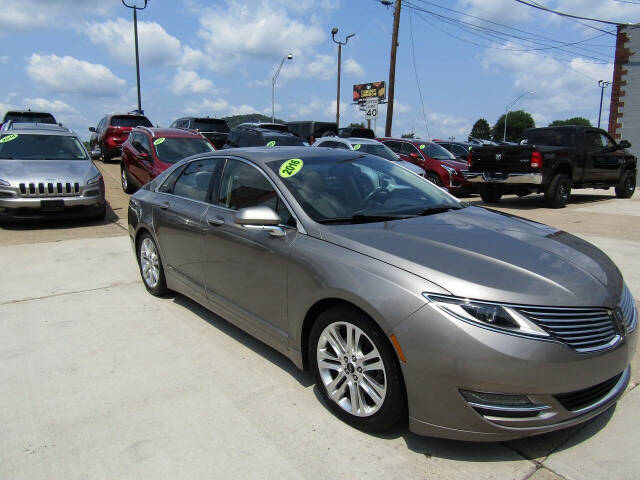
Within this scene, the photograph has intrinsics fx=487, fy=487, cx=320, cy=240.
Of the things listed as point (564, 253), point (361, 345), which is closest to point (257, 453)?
point (361, 345)

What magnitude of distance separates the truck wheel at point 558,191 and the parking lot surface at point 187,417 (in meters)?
7.12

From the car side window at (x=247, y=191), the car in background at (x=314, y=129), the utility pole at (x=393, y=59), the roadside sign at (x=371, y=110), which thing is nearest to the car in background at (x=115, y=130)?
the car in background at (x=314, y=129)

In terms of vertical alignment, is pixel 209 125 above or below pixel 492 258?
above

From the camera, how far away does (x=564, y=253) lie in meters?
2.85

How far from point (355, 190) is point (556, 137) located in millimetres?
10738

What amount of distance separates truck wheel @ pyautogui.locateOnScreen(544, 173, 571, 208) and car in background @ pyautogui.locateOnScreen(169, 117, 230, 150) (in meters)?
12.3

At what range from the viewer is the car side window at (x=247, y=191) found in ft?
10.9

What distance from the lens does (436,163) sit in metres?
13.9

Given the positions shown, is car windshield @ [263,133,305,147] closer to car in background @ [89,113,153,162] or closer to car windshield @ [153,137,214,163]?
car windshield @ [153,137,214,163]

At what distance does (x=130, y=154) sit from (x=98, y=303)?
732cm

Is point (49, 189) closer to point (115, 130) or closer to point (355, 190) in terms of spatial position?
point (355, 190)

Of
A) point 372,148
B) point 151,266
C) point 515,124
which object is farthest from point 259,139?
point 515,124

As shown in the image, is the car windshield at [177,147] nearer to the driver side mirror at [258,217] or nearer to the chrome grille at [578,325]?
the driver side mirror at [258,217]

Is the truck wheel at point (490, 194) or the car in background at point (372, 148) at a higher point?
the car in background at point (372, 148)
